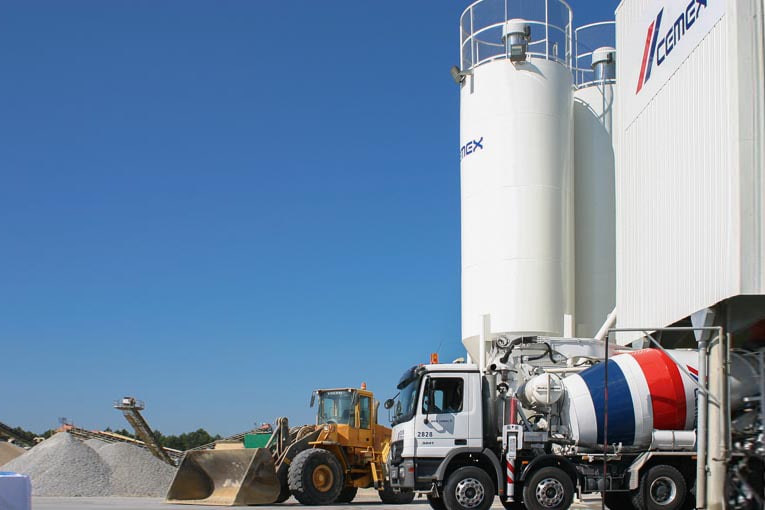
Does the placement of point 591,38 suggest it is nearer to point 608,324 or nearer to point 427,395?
point 608,324

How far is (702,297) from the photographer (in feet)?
44.8

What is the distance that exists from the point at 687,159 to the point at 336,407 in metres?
11.2

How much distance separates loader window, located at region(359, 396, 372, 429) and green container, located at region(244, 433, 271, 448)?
10824mm

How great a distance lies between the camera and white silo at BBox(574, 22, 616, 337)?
1062 inches

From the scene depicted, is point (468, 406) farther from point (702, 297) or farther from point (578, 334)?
point (578, 334)

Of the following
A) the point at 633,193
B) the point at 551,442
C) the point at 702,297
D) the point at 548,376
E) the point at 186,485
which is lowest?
the point at 186,485

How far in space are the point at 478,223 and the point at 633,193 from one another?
9.04m

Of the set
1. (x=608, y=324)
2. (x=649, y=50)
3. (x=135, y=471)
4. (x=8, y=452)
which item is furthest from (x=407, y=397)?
(x=8, y=452)

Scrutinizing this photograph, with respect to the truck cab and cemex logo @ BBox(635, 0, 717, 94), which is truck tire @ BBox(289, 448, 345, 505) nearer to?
the truck cab

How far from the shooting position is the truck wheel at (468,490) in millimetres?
15805

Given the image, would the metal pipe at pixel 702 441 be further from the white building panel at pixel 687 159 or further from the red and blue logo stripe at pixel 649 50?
the red and blue logo stripe at pixel 649 50

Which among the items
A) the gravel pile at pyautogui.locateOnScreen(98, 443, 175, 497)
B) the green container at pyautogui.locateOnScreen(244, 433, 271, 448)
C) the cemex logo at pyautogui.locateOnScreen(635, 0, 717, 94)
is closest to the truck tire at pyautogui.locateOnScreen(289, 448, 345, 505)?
the cemex logo at pyautogui.locateOnScreen(635, 0, 717, 94)

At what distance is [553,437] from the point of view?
16.6 meters

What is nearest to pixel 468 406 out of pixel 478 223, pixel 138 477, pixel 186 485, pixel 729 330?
pixel 729 330
